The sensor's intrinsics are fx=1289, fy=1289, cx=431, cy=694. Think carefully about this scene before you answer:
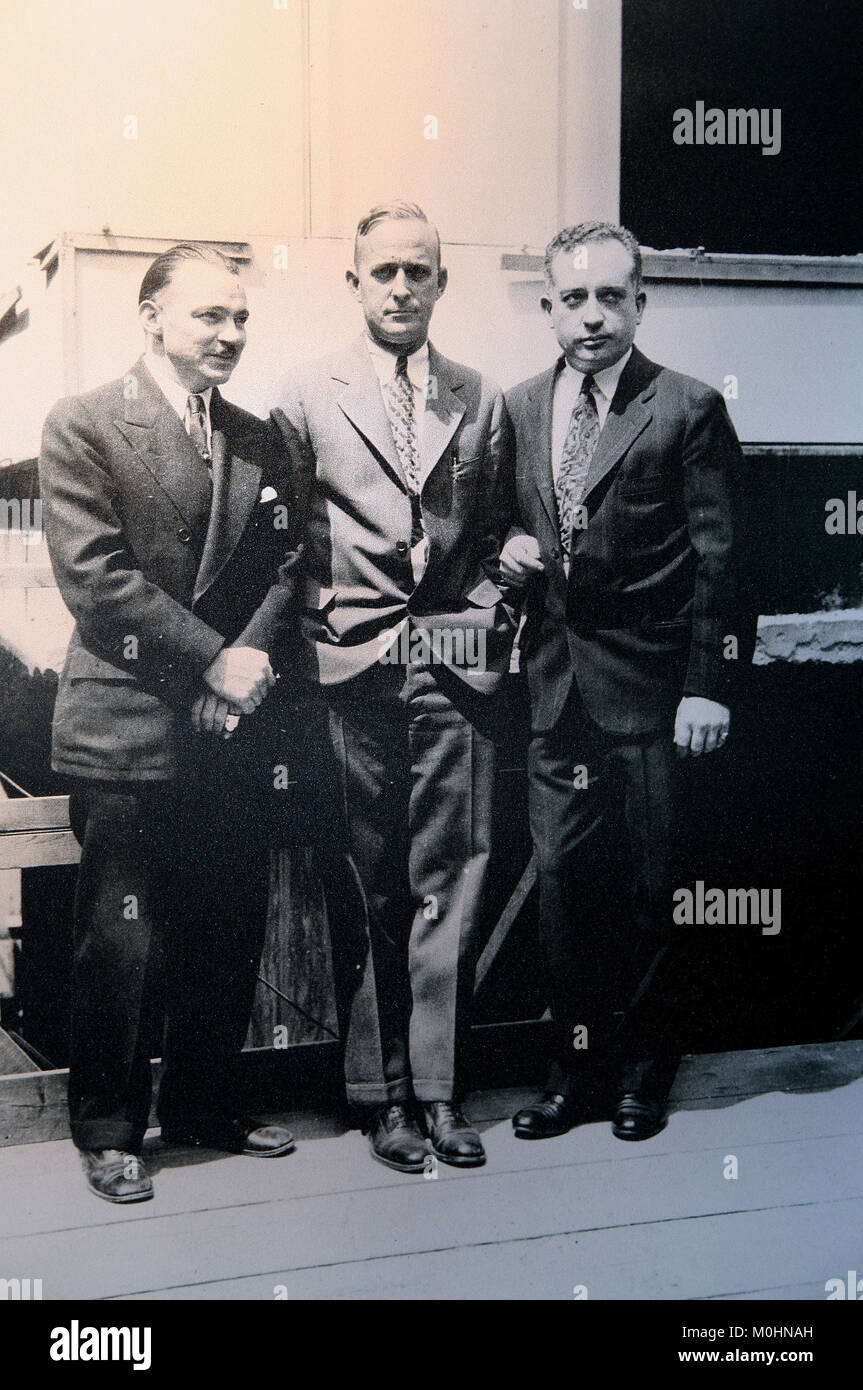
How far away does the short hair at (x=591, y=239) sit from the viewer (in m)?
3.10

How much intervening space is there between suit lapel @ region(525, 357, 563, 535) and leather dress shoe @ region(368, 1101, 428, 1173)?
4.70 feet

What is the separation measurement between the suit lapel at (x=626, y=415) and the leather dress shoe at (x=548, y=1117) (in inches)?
58.3

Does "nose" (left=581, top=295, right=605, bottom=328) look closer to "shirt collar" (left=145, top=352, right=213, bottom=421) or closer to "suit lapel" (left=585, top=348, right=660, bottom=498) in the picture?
"suit lapel" (left=585, top=348, right=660, bottom=498)

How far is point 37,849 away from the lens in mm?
2953

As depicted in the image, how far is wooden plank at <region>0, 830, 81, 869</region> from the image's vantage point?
2938 mm

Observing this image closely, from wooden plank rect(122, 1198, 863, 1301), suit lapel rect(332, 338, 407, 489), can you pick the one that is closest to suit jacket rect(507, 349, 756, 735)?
suit lapel rect(332, 338, 407, 489)

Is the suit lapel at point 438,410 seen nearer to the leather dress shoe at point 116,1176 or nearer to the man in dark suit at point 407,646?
the man in dark suit at point 407,646

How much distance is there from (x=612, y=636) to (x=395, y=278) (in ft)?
3.23

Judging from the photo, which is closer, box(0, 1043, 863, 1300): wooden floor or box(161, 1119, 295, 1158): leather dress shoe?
box(0, 1043, 863, 1300): wooden floor

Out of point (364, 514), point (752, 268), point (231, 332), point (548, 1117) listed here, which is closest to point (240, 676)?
point (364, 514)

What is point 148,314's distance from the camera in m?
2.90

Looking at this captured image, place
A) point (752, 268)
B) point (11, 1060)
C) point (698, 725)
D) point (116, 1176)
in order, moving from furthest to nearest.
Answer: point (752, 268)
point (698, 725)
point (11, 1060)
point (116, 1176)

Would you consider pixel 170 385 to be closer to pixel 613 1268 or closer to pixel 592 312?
pixel 592 312

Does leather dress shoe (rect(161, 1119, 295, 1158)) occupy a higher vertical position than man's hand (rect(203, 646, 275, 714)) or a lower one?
lower
